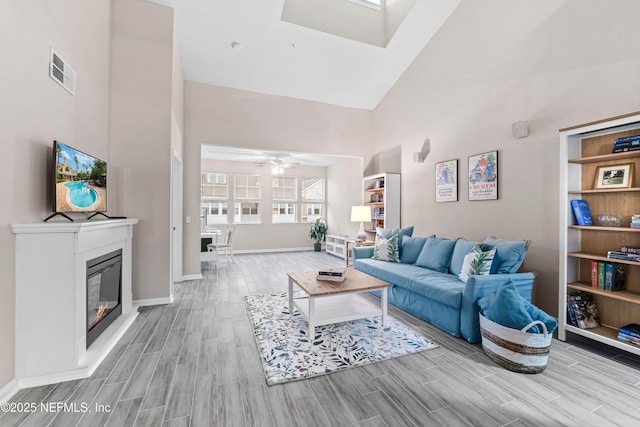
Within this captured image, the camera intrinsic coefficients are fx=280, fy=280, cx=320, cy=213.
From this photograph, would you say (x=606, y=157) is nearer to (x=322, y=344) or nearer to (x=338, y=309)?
(x=338, y=309)

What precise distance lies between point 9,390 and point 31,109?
1.96m

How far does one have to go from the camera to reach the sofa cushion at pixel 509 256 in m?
2.87

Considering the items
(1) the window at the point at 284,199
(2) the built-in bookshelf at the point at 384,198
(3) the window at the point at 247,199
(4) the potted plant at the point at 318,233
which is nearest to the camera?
(2) the built-in bookshelf at the point at 384,198

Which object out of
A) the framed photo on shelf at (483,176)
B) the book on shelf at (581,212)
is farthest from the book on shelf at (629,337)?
the framed photo on shelf at (483,176)

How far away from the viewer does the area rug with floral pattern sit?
86.9 inches

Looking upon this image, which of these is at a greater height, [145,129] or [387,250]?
[145,129]

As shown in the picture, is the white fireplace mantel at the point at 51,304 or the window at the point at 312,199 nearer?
the white fireplace mantel at the point at 51,304

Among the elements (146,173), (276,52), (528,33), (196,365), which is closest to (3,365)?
(196,365)

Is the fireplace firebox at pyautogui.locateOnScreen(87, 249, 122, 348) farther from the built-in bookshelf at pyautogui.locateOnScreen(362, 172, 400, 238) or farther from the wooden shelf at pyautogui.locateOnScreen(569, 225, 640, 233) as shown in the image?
the wooden shelf at pyautogui.locateOnScreen(569, 225, 640, 233)

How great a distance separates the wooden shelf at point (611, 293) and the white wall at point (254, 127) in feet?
14.8

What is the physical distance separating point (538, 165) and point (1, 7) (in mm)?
4761

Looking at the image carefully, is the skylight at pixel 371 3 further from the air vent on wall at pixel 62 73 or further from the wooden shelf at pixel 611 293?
the wooden shelf at pixel 611 293

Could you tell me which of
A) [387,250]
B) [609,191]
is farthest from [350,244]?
[609,191]

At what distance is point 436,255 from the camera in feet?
12.1
